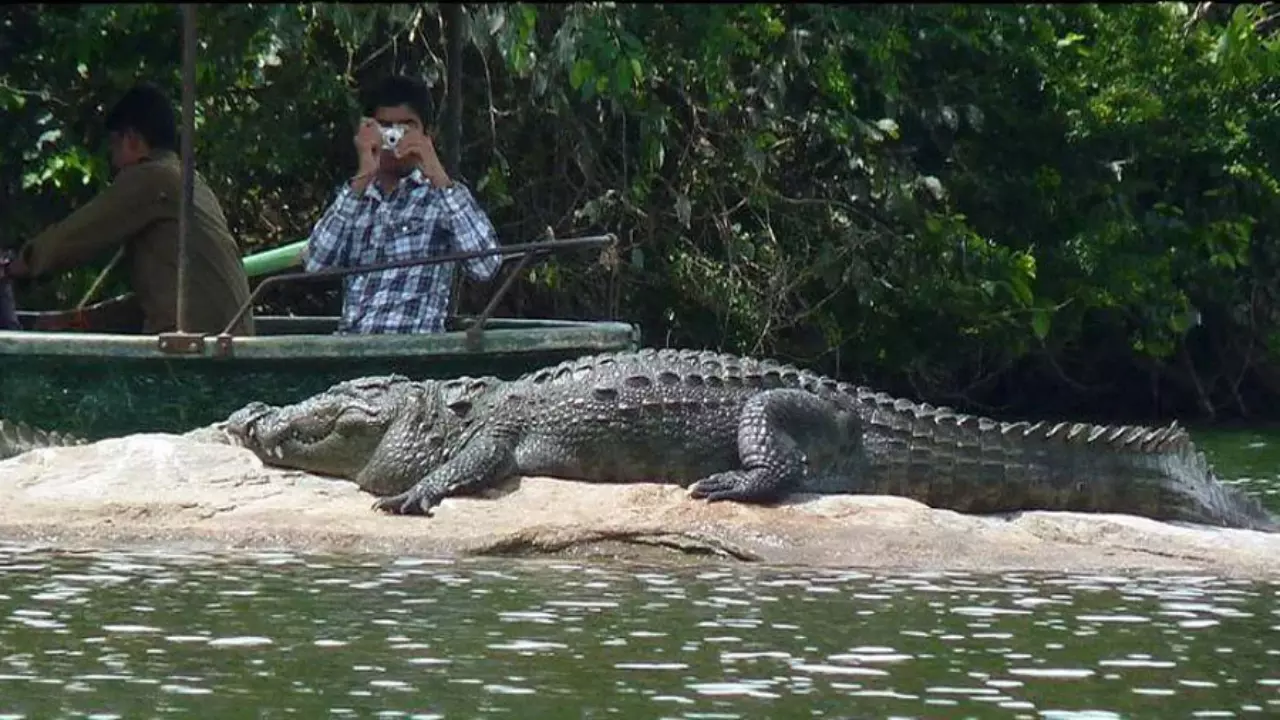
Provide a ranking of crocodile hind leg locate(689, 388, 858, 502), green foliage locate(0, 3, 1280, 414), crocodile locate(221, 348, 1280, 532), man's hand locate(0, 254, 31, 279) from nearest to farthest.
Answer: crocodile hind leg locate(689, 388, 858, 502) < crocodile locate(221, 348, 1280, 532) < man's hand locate(0, 254, 31, 279) < green foliage locate(0, 3, 1280, 414)

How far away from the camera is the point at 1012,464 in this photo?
32.4ft

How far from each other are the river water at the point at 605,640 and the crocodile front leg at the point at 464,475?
53cm

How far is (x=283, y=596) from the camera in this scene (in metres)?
8.09

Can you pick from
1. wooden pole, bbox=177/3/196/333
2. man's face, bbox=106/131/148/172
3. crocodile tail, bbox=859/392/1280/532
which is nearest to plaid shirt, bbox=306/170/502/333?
wooden pole, bbox=177/3/196/333

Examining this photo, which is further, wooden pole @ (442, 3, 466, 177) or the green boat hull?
wooden pole @ (442, 3, 466, 177)

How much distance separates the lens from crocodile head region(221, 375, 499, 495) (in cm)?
984

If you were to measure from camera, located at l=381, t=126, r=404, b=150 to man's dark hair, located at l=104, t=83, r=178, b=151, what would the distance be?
1.04 metres

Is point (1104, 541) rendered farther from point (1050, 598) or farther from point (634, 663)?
point (634, 663)

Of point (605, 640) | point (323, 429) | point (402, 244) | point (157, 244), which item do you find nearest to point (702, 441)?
point (323, 429)

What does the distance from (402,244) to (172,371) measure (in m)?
1.05

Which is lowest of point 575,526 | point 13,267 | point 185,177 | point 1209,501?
point 575,526

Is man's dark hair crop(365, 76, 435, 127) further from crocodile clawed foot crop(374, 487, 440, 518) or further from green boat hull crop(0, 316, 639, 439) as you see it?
crocodile clawed foot crop(374, 487, 440, 518)

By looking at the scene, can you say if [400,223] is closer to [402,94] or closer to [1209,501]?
[402,94]

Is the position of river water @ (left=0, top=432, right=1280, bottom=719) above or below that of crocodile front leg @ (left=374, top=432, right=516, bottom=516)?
below
